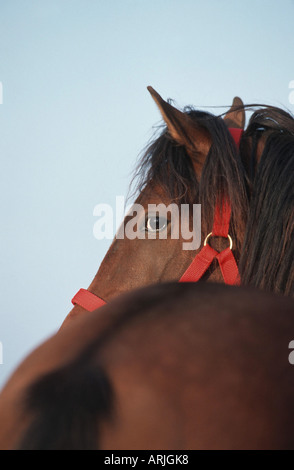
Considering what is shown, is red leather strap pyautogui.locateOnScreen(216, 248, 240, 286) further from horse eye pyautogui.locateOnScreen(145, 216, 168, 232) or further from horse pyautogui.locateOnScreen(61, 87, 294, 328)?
horse eye pyautogui.locateOnScreen(145, 216, 168, 232)

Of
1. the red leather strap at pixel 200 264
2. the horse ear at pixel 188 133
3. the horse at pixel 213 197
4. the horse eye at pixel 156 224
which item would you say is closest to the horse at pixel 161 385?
the horse at pixel 213 197

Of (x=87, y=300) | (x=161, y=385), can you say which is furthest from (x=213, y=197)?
(x=161, y=385)

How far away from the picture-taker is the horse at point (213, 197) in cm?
176

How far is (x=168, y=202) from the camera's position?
79.9 inches

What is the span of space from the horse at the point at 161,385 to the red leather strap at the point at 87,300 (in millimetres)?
1279

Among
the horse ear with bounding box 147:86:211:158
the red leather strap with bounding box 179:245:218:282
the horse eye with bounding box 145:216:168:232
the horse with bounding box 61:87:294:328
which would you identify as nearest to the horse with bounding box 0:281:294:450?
the horse with bounding box 61:87:294:328

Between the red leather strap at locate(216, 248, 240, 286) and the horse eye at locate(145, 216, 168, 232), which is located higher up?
the horse eye at locate(145, 216, 168, 232)

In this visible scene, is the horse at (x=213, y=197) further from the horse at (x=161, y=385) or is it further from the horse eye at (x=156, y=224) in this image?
the horse at (x=161, y=385)

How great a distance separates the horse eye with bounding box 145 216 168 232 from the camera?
78.7 inches

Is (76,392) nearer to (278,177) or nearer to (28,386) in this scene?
(28,386)

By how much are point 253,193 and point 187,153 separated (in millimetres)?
368

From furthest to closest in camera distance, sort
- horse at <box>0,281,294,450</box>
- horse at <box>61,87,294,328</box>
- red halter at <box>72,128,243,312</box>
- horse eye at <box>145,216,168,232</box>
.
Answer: horse eye at <box>145,216,168,232</box> < red halter at <box>72,128,243,312</box> < horse at <box>61,87,294,328</box> < horse at <box>0,281,294,450</box>

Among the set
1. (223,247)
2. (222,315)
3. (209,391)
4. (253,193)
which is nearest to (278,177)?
(253,193)
